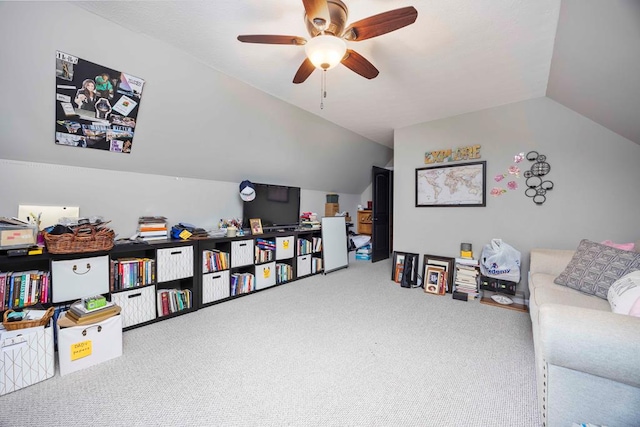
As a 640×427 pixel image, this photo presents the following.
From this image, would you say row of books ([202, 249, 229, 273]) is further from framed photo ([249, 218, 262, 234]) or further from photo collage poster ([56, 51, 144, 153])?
photo collage poster ([56, 51, 144, 153])

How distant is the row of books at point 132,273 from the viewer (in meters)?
2.26

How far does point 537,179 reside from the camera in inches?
120

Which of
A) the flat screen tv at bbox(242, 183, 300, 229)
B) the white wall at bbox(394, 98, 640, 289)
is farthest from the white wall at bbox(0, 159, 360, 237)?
the white wall at bbox(394, 98, 640, 289)

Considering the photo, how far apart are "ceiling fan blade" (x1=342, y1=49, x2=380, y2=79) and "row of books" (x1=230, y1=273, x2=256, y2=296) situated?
102 inches

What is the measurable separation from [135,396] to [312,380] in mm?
1049

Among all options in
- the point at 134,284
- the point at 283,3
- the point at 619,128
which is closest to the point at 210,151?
the point at 134,284

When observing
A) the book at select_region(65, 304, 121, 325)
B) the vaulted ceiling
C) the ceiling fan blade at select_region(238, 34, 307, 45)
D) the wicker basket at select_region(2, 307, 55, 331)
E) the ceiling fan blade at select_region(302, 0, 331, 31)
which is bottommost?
the book at select_region(65, 304, 121, 325)

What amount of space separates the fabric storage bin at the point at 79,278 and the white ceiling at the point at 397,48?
6.09 ft

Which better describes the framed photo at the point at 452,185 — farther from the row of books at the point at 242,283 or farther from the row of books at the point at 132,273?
the row of books at the point at 132,273

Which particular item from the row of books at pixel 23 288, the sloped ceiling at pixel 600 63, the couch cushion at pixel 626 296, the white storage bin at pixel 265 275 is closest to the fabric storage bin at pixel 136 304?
the row of books at pixel 23 288

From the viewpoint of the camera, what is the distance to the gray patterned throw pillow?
1897mm

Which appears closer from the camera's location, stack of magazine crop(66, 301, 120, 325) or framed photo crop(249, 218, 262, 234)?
stack of magazine crop(66, 301, 120, 325)

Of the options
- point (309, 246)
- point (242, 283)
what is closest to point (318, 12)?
point (242, 283)

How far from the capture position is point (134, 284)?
7.74 feet
